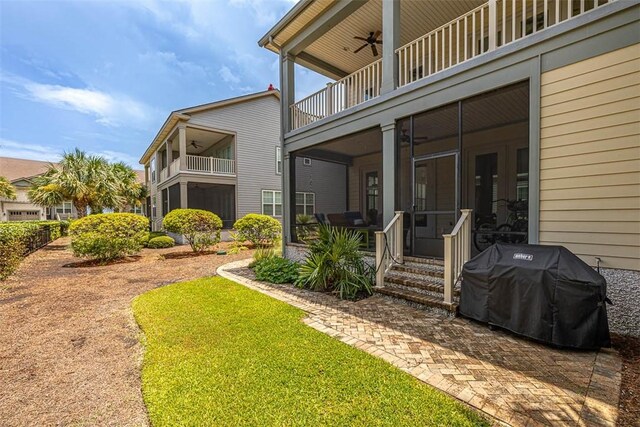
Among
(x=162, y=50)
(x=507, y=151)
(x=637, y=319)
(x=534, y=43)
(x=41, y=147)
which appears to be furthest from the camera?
(x=41, y=147)

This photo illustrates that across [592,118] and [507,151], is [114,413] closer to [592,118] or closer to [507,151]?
[592,118]

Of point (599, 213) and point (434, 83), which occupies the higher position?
point (434, 83)

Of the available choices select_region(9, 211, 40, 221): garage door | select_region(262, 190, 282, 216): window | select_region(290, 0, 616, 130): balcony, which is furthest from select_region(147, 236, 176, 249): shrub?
select_region(9, 211, 40, 221): garage door

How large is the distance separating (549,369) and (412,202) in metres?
3.69

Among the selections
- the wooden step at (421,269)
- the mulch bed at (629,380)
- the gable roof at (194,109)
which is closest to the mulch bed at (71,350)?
the mulch bed at (629,380)

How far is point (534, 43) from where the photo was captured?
4281mm

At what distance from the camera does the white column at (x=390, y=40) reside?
6074 mm

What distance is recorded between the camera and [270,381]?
2730mm

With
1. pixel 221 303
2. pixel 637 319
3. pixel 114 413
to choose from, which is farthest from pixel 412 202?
pixel 114 413

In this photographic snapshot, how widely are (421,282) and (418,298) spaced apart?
53cm

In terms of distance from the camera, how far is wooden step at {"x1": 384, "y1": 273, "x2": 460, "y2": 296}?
15.8 ft

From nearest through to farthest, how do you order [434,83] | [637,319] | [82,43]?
[637,319] → [434,83] → [82,43]

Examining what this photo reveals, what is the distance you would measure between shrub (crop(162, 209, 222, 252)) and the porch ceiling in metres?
7.63

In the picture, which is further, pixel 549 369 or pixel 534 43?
pixel 534 43
